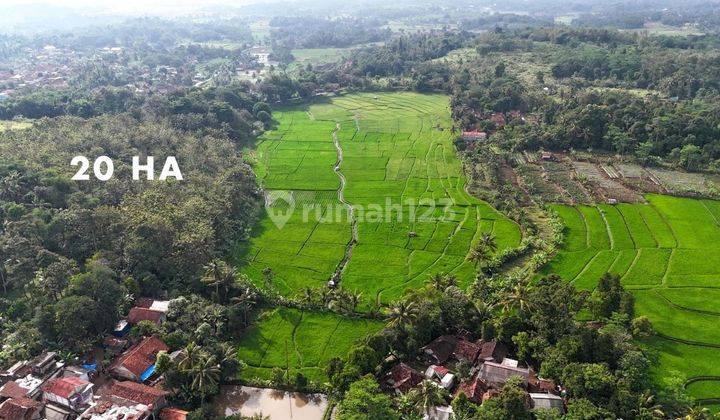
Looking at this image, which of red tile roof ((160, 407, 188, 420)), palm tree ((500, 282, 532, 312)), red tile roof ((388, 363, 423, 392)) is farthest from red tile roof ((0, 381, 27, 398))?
palm tree ((500, 282, 532, 312))

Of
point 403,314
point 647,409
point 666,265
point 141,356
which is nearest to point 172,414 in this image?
point 141,356

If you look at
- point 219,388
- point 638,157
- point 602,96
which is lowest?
point 219,388

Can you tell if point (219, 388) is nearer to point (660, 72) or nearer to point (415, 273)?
point (415, 273)

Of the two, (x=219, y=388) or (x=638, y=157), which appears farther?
(x=638, y=157)

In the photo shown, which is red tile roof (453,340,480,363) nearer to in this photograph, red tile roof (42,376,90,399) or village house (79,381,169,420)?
village house (79,381,169,420)

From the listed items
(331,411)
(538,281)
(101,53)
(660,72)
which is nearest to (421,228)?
(538,281)

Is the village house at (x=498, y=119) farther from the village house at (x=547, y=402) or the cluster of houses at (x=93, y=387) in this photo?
the cluster of houses at (x=93, y=387)
